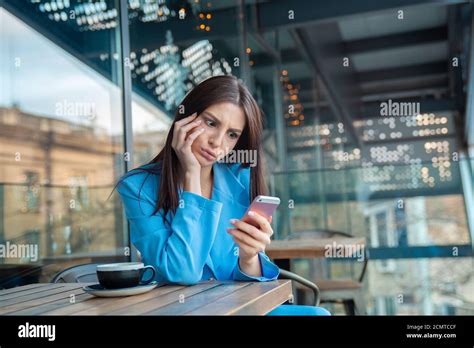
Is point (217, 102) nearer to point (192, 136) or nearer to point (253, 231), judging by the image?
point (192, 136)

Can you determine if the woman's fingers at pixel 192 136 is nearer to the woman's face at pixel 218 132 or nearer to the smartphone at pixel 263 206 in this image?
the woman's face at pixel 218 132

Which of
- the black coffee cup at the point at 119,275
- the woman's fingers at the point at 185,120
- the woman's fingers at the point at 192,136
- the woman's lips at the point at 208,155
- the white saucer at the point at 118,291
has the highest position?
the woman's fingers at the point at 185,120

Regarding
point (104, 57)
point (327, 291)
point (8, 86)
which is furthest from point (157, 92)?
point (327, 291)

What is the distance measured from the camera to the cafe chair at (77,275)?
1.35 meters

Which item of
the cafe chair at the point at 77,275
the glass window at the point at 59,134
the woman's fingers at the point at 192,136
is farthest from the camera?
the glass window at the point at 59,134

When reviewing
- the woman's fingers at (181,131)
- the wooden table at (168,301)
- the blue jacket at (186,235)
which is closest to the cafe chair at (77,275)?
the wooden table at (168,301)

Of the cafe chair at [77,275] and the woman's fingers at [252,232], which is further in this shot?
the cafe chair at [77,275]

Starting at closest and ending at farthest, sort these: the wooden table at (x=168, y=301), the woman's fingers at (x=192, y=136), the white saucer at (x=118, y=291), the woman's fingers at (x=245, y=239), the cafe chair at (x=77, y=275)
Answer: the wooden table at (x=168, y=301) < the white saucer at (x=118, y=291) < the woman's fingers at (x=245, y=239) < the woman's fingers at (x=192, y=136) < the cafe chair at (x=77, y=275)

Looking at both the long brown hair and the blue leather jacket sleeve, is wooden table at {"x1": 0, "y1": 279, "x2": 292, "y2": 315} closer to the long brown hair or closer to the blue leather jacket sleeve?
the blue leather jacket sleeve

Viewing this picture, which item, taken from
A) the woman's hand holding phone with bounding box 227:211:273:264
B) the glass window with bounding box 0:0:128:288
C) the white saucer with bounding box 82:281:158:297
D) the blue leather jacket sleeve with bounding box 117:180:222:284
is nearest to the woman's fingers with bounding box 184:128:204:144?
the blue leather jacket sleeve with bounding box 117:180:222:284

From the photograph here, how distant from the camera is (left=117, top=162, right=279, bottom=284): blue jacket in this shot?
106 centimetres

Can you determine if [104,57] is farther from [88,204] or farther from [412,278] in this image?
[412,278]

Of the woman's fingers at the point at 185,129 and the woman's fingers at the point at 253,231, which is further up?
the woman's fingers at the point at 185,129
